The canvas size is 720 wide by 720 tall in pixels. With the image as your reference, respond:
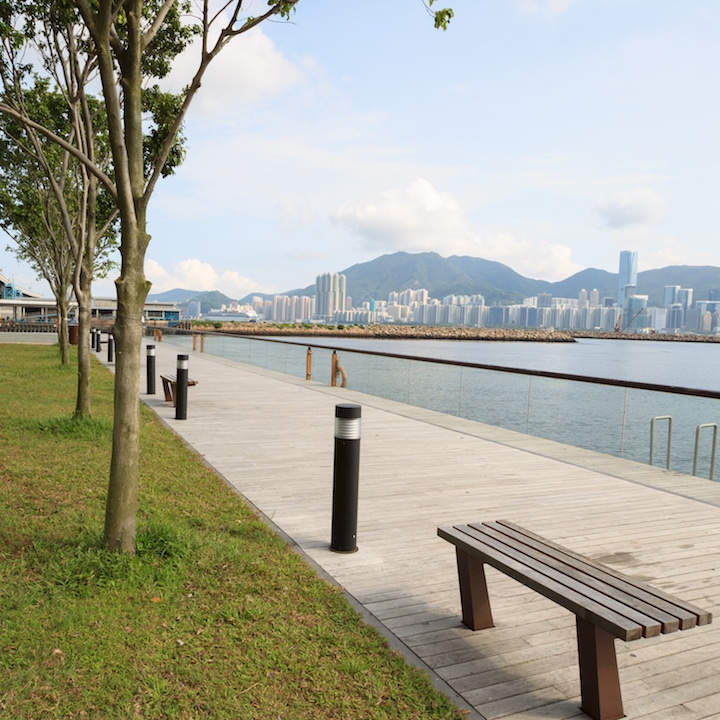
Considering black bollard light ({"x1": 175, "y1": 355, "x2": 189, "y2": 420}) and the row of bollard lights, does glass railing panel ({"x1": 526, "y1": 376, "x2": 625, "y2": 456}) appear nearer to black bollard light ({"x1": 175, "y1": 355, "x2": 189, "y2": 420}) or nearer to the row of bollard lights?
the row of bollard lights

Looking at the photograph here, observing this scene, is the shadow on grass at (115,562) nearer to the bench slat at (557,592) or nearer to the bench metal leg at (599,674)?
the bench slat at (557,592)

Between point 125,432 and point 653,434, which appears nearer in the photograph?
point 125,432

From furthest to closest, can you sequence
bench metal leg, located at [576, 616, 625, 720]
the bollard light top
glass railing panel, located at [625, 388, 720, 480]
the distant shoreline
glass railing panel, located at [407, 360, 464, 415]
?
the distant shoreline, glass railing panel, located at [407, 360, 464, 415], glass railing panel, located at [625, 388, 720, 480], the bollard light top, bench metal leg, located at [576, 616, 625, 720]

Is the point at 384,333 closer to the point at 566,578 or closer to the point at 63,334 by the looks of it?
the point at 63,334

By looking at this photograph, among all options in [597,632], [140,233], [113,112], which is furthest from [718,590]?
[113,112]

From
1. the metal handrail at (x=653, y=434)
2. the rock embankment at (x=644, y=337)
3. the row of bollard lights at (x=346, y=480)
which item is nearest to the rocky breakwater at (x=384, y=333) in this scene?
the rock embankment at (x=644, y=337)

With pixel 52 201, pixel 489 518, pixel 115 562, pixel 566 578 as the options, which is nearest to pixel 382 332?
pixel 52 201

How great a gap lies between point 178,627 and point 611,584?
210 centimetres

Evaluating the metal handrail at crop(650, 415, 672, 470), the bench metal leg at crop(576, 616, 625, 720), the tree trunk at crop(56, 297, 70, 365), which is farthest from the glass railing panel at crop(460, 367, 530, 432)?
the tree trunk at crop(56, 297, 70, 365)

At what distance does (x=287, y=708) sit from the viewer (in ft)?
8.79

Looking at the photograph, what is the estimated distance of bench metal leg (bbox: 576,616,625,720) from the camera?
2635 mm

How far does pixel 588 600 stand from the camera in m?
2.69

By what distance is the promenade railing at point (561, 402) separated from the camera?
26.3 ft

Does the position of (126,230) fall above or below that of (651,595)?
above
